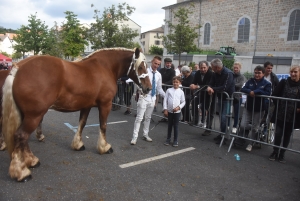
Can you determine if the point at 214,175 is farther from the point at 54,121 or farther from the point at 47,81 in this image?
the point at 54,121

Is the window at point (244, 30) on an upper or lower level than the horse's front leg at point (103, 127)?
upper

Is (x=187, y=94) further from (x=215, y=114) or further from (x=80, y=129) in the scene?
(x=80, y=129)

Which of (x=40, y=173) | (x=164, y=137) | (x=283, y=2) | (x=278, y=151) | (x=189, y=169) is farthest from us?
(x=283, y=2)

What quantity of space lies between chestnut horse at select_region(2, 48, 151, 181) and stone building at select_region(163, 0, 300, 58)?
19.2m

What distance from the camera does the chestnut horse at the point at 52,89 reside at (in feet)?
10.1

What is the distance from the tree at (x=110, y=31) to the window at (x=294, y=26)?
17.7 meters

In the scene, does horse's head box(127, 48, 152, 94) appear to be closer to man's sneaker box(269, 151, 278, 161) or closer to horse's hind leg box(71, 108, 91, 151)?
horse's hind leg box(71, 108, 91, 151)

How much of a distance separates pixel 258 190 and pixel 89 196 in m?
2.38

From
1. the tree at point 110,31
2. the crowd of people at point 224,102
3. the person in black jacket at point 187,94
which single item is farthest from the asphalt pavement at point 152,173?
the tree at point 110,31

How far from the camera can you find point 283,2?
24344 mm

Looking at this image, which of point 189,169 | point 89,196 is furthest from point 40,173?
point 189,169

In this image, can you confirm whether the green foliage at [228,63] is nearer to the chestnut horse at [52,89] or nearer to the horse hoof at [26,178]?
the chestnut horse at [52,89]

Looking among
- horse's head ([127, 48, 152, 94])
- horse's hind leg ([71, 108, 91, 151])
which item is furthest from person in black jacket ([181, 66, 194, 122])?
horse's hind leg ([71, 108, 91, 151])

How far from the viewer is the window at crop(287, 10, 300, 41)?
23.4m
